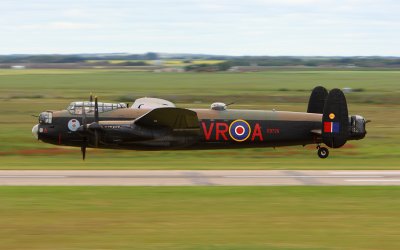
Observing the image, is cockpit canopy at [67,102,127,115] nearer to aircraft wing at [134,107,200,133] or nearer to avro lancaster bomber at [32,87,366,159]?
avro lancaster bomber at [32,87,366,159]

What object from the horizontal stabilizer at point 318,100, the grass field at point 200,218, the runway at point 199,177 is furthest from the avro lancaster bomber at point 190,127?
the grass field at point 200,218

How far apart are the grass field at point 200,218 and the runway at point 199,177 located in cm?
135

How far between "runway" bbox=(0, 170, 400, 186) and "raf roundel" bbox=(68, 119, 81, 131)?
5247 millimetres

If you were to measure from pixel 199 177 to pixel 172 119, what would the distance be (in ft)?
20.5

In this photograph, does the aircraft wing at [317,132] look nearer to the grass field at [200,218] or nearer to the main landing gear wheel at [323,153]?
the main landing gear wheel at [323,153]

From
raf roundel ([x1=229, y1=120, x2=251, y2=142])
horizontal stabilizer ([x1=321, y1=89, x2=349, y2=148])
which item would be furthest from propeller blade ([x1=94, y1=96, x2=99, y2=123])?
horizontal stabilizer ([x1=321, y1=89, x2=349, y2=148])

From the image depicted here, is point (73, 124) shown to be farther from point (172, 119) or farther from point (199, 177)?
point (199, 177)

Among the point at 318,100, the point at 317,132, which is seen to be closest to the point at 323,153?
the point at 317,132

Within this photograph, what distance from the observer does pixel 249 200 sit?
929 inches

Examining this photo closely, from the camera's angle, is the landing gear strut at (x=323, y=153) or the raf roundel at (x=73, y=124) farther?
the landing gear strut at (x=323, y=153)

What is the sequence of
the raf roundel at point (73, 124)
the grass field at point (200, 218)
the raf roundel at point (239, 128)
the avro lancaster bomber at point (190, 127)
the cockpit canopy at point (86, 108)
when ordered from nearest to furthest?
1. the grass field at point (200, 218)
2. the avro lancaster bomber at point (190, 127)
3. the raf roundel at point (73, 124)
4. the cockpit canopy at point (86, 108)
5. the raf roundel at point (239, 128)

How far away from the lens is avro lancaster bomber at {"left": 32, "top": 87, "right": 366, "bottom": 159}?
35188 mm

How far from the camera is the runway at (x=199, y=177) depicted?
1085 inches

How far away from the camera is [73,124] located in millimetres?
36094
